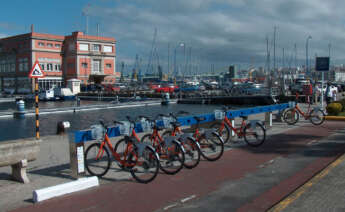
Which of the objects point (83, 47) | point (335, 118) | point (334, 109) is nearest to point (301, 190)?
point (335, 118)

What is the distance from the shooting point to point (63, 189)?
6324 mm

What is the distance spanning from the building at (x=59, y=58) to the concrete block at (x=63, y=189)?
231 feet

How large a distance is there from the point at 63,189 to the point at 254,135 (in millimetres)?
6107

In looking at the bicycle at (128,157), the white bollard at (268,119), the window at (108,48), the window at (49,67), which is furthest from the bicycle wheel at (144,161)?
the window at (108,48)

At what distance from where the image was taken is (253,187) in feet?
21.5

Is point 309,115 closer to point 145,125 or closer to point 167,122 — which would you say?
point 167,122

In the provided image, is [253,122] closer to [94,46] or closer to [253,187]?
[253,187]

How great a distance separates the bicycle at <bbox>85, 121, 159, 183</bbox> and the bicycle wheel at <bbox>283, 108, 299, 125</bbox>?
32.6 feet

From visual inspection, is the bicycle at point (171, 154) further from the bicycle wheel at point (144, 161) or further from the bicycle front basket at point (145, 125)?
the bicycle front basket at point (145, 125)

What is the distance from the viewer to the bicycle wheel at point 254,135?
1055cm

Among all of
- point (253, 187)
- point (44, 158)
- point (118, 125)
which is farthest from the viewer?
point (44, 158)

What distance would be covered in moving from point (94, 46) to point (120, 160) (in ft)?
239

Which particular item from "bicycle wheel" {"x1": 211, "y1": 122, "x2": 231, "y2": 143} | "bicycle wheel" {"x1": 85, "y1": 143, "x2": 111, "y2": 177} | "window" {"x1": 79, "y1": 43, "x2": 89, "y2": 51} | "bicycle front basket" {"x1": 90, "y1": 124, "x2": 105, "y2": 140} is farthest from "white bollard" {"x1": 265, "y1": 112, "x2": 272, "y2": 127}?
"window" {"x1": 79, "y1": 43, "x2": 89, "y2": 51}

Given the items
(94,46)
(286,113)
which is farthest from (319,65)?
(94,46)
